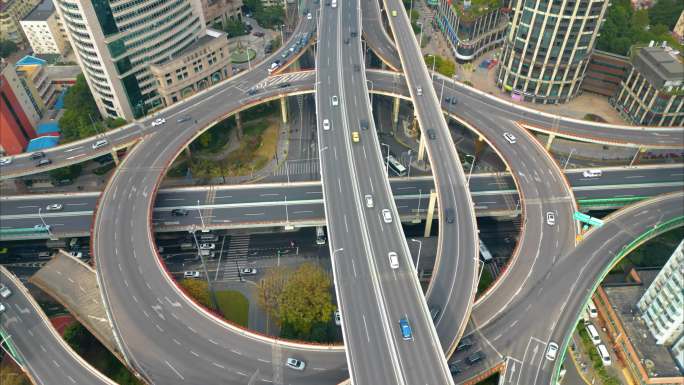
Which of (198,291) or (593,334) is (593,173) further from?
(198,291)

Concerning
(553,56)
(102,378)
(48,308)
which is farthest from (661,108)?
(48,308)

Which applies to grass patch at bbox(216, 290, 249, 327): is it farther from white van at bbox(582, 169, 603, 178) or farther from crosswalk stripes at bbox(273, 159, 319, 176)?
white van at bbox(582, 169, 603, 178)

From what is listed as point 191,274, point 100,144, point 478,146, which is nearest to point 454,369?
point 191,274

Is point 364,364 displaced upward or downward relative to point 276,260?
upward

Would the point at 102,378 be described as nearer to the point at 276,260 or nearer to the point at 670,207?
the point at 276,260

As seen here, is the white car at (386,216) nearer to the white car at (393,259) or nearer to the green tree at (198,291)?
the white car at (393,259)

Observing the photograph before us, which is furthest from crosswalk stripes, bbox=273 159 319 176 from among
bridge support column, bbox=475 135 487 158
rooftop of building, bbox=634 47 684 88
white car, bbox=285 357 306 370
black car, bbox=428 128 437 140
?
rooftop of building, bbox=634 47 684 88

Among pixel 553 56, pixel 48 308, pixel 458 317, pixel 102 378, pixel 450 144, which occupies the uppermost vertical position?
pixel 553 56
